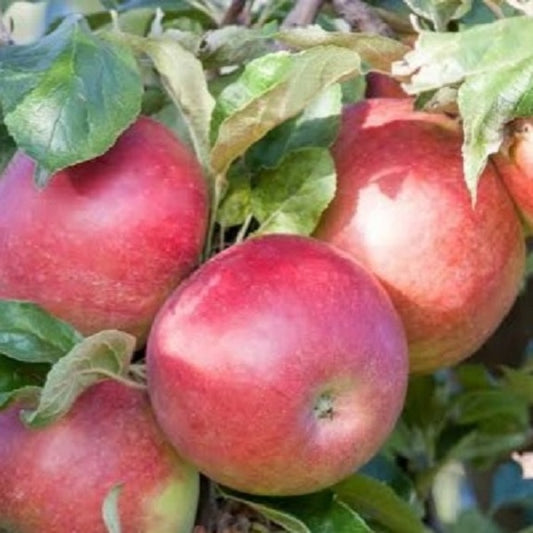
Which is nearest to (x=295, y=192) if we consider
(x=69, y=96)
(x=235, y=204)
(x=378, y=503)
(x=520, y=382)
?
(x=235, y=204)

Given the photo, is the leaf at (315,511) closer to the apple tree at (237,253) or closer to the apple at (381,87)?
the apple tree at (237,253)

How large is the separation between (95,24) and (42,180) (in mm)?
411

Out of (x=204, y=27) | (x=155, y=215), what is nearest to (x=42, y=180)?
(x=155, y=215)

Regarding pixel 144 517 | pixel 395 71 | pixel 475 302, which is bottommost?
pixel 144 517

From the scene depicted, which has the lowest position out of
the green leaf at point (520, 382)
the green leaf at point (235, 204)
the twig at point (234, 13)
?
the green leaf at point (520, 382)

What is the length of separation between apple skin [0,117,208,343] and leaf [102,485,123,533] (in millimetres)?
97

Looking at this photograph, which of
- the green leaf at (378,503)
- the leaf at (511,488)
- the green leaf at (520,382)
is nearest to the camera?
the green leaf at (378,503)

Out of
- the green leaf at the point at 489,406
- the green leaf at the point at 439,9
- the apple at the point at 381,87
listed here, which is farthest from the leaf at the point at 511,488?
the green leaf at the point at 439,9

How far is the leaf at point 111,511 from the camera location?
2.82ft

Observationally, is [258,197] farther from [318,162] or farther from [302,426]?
[302,426]

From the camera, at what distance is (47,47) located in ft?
2.99

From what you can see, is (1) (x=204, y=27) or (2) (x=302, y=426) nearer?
(2) (x=302, y=426)

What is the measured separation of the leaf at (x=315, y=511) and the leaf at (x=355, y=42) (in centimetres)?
27

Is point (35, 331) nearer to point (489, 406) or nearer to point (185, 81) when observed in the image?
point (185, 81)
